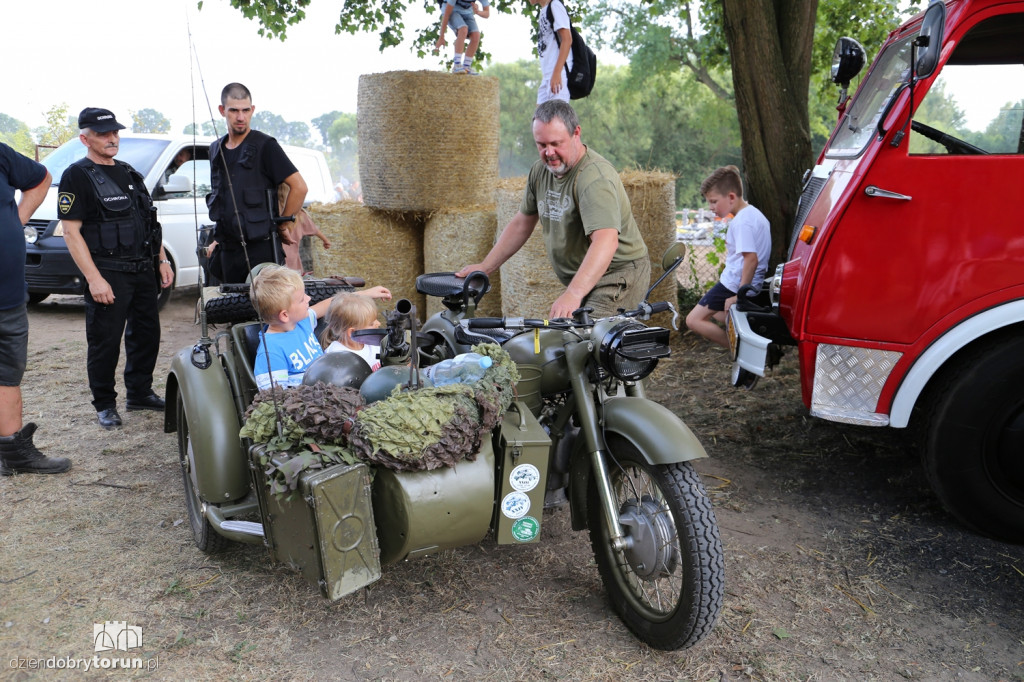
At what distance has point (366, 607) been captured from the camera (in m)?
2.95

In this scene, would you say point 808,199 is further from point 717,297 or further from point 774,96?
point 774,96

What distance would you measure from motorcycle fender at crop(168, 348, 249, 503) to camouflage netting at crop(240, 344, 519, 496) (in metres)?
0.60

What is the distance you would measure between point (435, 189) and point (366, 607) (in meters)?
4.82

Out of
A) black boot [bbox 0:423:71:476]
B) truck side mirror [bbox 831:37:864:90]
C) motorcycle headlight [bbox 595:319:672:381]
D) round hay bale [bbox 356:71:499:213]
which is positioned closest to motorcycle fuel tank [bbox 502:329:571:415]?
motorcycle headlight [bbox 595:319:672:381]

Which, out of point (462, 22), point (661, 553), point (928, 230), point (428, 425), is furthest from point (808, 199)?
point (462, 22)

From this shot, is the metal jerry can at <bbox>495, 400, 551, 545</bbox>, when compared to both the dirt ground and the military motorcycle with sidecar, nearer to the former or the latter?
the military motorcycle with sidecar

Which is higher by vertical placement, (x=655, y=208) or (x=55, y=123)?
(x=55, y=123)

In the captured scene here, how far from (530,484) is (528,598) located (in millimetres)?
711

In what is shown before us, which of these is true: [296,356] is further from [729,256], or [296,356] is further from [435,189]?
[435,189]

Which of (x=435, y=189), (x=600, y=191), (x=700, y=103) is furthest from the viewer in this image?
(x=700, y=103)

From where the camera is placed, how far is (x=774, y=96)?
19.3 feet

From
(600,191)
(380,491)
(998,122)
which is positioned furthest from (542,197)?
(998,122)

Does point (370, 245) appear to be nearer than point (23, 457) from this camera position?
No

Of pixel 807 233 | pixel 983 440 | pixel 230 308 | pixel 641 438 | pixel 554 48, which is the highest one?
pixel 554 48
